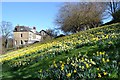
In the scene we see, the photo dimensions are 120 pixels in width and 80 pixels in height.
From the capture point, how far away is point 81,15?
55.3 m

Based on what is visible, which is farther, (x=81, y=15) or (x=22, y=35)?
(x=22, y=35)

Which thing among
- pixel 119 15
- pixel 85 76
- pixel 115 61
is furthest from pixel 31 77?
pixel 119 15

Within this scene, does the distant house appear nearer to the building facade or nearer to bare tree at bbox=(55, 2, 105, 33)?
the building facade

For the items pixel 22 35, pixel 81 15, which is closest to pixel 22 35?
pixel 22 35

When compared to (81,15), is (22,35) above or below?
below

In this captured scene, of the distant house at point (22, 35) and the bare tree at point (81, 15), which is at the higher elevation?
the bare tree at point (81, 15)

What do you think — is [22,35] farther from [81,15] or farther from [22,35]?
[81,15]

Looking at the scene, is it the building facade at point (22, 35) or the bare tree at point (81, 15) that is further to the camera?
the building facade at point (22, 35)

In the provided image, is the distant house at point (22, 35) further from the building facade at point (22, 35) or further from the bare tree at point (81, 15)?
the bare tree at point (81, 15)

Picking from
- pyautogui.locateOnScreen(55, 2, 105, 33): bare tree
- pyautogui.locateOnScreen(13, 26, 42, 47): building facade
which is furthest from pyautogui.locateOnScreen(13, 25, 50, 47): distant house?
pyautogui.locateOnScreen(55, 2, 105, 33): bare tree

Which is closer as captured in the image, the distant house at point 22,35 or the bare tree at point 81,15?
the bare tree at point 81,15

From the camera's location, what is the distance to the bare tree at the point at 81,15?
55219 mm

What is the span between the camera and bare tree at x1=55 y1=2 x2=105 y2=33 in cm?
5522

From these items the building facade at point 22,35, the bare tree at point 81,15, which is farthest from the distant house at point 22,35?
the bare tree at point 81,15
